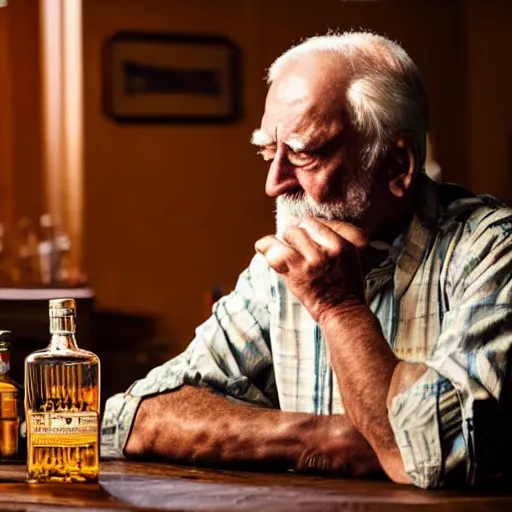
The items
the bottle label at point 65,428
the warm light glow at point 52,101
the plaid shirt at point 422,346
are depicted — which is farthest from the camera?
the warm light glow at point 52,101

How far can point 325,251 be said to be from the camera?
1.85 metres

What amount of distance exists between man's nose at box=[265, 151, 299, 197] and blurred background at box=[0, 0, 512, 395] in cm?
329

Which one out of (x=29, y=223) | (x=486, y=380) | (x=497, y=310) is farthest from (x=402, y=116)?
(x=29, y=223)

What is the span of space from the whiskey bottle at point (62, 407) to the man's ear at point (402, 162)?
0.70 metres

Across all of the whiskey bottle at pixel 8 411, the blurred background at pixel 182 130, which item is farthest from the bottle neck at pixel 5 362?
the blurred background at pixel 182 130

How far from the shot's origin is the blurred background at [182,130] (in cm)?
537

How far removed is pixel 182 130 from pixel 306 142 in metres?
3.50

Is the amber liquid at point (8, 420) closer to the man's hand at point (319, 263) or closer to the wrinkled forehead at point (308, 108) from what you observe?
the man's hand at point (319, 263)

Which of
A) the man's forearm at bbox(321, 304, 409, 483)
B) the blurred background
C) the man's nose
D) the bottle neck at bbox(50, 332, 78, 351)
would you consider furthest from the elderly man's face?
the blurred background

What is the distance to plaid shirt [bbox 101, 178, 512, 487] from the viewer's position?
162 centimetres

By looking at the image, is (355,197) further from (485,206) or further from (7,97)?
(7,97)

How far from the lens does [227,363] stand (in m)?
2.08

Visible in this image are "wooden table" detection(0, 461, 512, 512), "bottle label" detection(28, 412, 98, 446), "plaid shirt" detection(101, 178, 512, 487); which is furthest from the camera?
"plaid shirt" detection(101, 178, 512, 487)

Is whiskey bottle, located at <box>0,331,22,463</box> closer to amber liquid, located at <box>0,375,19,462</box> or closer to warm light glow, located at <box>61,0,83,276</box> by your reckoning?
amber liquid, located at <box>0,375,19,462</box>
